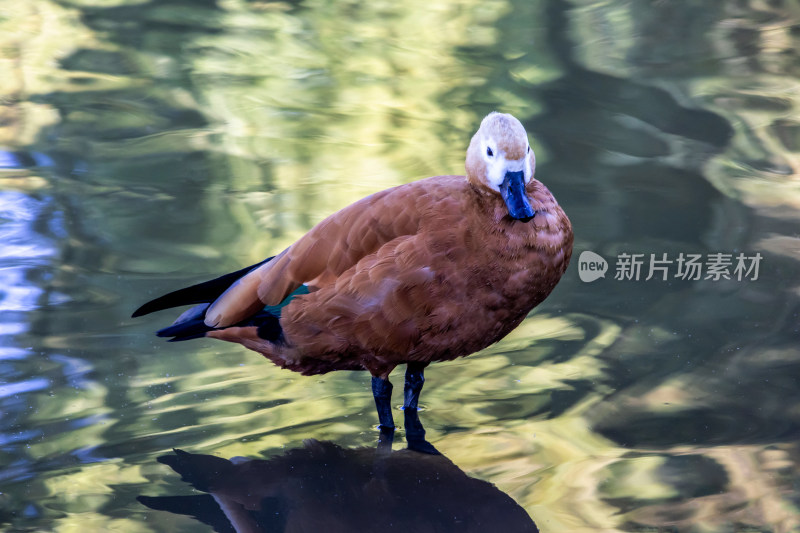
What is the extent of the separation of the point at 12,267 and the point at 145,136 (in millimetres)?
2355

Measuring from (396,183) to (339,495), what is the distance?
3.36m

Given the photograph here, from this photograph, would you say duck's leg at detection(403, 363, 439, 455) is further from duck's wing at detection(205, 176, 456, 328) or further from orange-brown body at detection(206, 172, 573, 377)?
duck's wing at detection(205, 176, 456, 328)

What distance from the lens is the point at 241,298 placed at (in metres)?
4.05

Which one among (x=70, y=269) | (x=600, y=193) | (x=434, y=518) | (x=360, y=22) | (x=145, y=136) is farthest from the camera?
(x=360, y=22)

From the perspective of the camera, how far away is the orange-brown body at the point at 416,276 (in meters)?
3.60

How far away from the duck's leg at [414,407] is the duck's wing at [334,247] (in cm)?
56

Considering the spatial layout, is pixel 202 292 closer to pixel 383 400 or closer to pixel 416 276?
pixel 383 400

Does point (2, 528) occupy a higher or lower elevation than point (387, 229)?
lower

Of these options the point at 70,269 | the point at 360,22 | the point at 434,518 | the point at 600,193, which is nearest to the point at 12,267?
the point at 70,269

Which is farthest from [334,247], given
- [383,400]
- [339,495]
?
[339,495]

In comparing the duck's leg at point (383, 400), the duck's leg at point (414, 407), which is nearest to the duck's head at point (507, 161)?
the duck's leg at point (414, 407)

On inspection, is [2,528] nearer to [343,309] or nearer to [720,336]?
[343,309]

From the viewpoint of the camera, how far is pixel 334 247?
12.8 ft

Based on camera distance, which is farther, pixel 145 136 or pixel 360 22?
pixel 360 22
